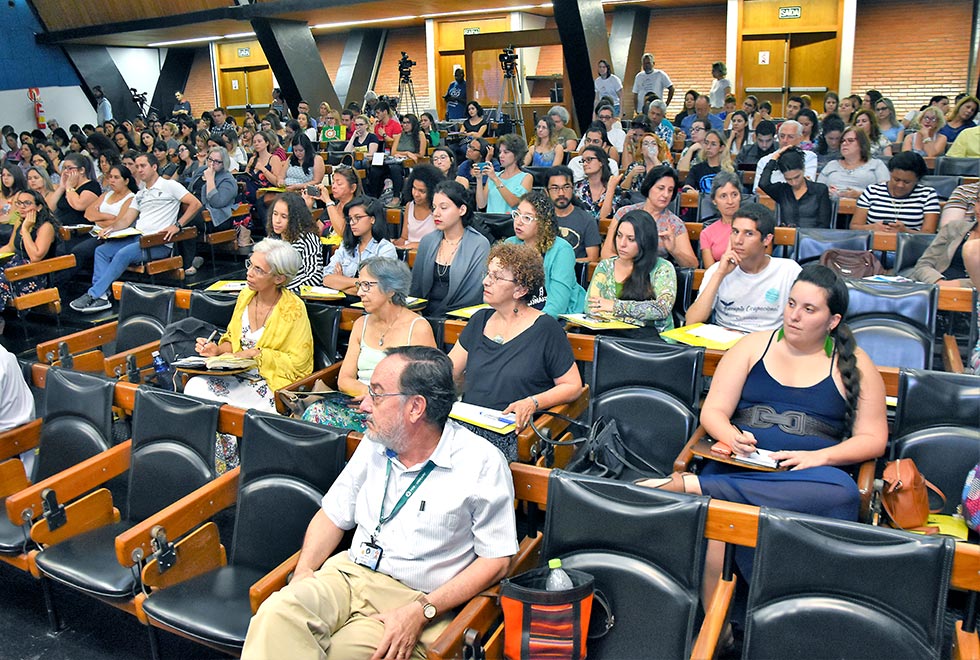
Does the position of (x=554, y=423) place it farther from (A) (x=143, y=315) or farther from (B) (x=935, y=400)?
(A) (x=143, y=315)

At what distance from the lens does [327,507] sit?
2.27 m

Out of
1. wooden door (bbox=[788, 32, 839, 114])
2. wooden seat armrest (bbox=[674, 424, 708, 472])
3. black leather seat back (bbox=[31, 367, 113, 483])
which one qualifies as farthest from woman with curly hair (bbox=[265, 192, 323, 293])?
wooden door (bbox=[788, 32, 839, 114])

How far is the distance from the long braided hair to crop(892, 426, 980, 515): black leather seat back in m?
0.23

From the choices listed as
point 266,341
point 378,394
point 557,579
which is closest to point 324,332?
point 266,341

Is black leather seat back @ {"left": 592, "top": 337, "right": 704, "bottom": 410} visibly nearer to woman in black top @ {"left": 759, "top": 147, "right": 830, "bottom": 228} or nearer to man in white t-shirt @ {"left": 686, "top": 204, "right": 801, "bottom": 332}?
man in white t-shirt @ {"left": 686, "top": 204, "right": 801, "bottom": 332}

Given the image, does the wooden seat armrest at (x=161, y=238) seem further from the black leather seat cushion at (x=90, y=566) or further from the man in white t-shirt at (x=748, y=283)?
the man in white t-shirt at (x=748, y=283)

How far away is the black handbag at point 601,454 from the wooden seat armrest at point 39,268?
444 centimetres

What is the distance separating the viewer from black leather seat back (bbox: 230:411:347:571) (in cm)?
246

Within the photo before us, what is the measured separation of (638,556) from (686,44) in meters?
13.2

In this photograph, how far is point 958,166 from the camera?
6.64 metres

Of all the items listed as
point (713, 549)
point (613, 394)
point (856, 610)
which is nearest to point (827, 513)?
point (713, 549)

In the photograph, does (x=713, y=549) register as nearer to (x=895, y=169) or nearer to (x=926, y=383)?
(x=926, y=383)

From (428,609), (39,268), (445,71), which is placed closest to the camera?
(428,609)

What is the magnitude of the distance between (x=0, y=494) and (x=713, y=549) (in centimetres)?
254
